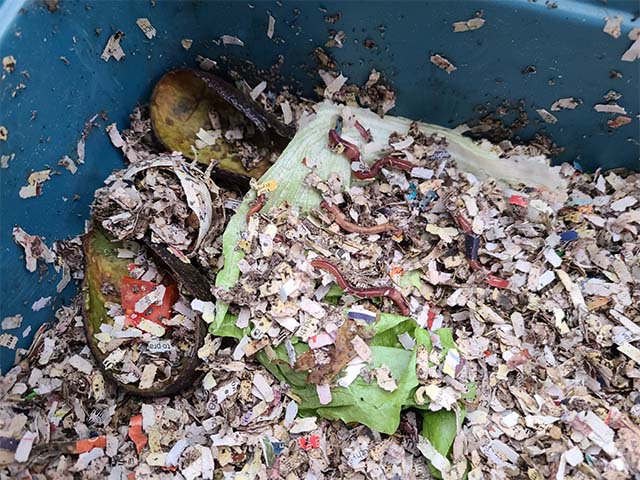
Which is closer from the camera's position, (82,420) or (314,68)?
Result: (82,420)

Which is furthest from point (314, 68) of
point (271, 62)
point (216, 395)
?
point (216, 395)

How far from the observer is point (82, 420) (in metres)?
1.10

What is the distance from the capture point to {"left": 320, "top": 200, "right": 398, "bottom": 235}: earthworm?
3.83 ft

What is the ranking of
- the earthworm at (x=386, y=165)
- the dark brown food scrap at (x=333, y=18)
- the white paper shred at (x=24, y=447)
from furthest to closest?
1. the earthworm at (x=386, y=165)
2. the dark brown food scrap at (x=333, y=18)
3. the white paper shred at (x=24, y=447)

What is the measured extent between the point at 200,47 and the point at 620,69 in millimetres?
801

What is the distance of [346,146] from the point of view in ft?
4.02

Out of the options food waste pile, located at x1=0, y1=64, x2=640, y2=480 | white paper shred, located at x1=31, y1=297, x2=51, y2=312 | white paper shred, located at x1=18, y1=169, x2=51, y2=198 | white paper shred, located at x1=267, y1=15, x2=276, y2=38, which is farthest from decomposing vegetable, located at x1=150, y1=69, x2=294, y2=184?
white paper shred, located at x1=31, y1=297, x2=51, y2=312

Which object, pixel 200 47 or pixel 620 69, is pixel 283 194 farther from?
pixel 620 69

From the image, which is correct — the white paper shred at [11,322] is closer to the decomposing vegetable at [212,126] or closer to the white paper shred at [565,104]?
the decomposing vegetable at [212,126]

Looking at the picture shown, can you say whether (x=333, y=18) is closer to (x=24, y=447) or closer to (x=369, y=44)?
(x=369, y=44)

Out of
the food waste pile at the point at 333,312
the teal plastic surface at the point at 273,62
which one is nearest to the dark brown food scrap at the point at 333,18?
the teal plastic surface at the point at 273,62

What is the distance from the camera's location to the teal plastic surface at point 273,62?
1.04 meters

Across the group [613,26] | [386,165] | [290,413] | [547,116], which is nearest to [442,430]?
[290,413]

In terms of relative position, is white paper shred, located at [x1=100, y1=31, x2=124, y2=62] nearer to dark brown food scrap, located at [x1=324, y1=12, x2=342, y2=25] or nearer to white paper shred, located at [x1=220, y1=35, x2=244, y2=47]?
white paper shred, located at [x1=220, y1=35, x2=244, y2=47]
